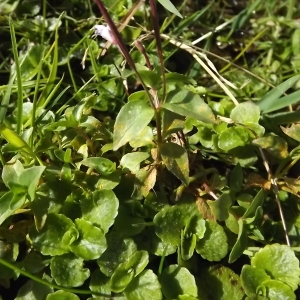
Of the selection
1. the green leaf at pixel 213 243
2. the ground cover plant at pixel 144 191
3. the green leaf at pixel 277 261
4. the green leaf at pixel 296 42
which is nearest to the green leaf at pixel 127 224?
the ground cover plant at pixel 144 191

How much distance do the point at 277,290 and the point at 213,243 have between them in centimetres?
14

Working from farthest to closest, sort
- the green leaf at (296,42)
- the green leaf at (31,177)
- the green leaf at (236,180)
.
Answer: the green leaf at (296,42) < the green leaf at (236,180) < the green leaf at (31,177)

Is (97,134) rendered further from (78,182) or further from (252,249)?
(252,249)

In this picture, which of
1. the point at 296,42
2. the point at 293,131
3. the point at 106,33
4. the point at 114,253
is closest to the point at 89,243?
the point at 114,253

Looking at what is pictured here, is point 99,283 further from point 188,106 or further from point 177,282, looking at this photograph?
point 188,106

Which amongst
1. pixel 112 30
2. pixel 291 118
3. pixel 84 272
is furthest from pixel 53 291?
pixel 291 118

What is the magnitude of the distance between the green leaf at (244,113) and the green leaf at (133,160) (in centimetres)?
22

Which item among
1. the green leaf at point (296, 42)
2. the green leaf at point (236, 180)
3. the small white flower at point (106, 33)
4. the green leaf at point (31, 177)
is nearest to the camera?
the small white flower at point (106, 33)

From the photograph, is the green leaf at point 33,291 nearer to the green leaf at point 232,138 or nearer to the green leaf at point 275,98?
the green leaf at point 232,138

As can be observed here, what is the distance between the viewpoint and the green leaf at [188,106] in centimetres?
74

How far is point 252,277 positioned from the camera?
2.78 feet

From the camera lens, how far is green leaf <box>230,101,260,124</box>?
37.9 inches

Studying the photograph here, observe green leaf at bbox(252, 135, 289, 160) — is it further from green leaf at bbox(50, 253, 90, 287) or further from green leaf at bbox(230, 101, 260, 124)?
green leaf at bbox(50, 253, 90, 287)

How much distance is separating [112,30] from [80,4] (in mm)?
691
